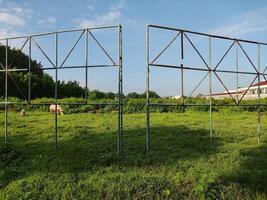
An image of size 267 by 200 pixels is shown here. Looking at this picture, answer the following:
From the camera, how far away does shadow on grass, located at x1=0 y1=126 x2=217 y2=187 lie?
781cm

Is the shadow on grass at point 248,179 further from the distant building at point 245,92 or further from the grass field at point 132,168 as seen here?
the distant building at point 245,92

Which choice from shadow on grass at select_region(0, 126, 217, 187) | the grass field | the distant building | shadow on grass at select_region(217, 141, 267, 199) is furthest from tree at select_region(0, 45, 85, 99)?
shadow on grass at select_region(217, 141, 267, 199)

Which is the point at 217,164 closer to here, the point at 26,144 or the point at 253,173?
the point at 253,173

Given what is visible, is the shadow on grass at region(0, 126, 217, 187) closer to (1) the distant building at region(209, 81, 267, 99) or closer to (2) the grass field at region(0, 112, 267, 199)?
(2) the grass field at region(0, 112, 267, 199)

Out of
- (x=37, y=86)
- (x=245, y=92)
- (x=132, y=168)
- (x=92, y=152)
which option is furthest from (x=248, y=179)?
(x=37, y=86)

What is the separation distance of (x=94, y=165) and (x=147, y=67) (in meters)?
2.61

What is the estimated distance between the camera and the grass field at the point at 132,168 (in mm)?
6699

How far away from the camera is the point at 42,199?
651 centimetres

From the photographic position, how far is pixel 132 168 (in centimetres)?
775

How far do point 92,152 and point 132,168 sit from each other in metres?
1.57

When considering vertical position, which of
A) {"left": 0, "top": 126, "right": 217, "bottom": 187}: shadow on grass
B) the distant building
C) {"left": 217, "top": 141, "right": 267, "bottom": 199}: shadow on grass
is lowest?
{"left": 217, "top": 141, "right": 267, "bottom": 199}: shadow on grass

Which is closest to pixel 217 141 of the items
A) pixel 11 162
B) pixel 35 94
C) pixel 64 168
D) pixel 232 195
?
pixel 232 195

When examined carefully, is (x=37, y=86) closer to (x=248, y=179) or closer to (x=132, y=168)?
(x=132, y=168)

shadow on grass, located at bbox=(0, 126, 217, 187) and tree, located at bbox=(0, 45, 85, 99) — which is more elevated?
tree, located at bbox=(0, 45, 85, 99)
